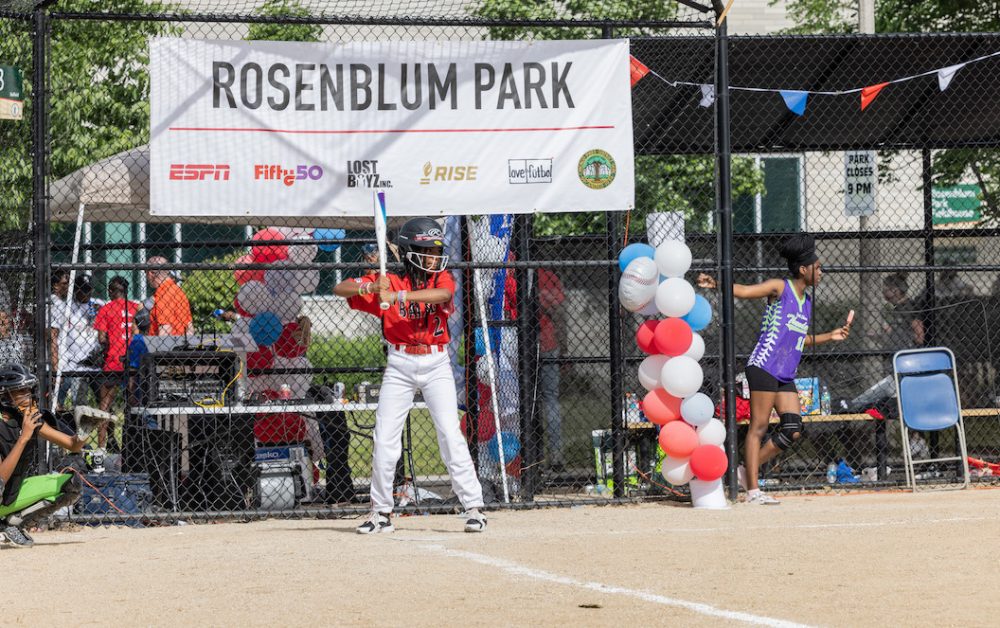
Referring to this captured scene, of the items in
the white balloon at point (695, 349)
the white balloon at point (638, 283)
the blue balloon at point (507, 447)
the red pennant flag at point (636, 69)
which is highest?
the red pennant flag at point (636, 69)

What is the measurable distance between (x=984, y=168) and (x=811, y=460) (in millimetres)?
4945

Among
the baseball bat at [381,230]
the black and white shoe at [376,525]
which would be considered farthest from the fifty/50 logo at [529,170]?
the black and white shoe at [376,525]

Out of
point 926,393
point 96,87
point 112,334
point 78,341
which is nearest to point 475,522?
point 926,393

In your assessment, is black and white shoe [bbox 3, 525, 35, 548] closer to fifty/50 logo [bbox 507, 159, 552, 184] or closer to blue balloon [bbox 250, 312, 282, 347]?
blue balloon [bbox 250, 312, 282, 347]

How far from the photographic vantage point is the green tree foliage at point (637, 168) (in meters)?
18.1

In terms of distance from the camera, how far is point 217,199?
9289 millimetres

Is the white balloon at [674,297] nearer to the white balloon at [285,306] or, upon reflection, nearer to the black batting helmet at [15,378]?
the white balloon at [285,306]

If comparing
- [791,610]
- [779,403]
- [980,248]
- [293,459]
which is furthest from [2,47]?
[980,248]

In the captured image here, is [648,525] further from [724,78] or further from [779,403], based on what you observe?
[724,78]

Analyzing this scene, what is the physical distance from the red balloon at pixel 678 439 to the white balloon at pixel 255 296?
401 cm

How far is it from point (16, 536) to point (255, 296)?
3.93m

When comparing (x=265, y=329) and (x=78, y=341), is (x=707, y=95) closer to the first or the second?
(x=265, y=329)

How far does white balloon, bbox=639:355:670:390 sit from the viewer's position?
9.57m

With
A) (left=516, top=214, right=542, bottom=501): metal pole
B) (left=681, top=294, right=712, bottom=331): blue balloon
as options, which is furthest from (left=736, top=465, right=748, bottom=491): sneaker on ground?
(left=516, top=214, right=542, bottom=501): metal pole
